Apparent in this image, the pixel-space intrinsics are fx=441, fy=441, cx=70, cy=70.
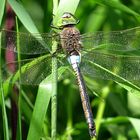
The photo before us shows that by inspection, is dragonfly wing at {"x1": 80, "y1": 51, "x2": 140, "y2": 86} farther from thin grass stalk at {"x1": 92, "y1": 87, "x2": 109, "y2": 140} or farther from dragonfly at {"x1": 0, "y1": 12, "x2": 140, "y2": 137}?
thin grass stalk at {"x1": 92, "y1": 87, "x2": 109, "y2": 140}

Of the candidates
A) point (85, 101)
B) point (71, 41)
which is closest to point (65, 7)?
point (71, 41)

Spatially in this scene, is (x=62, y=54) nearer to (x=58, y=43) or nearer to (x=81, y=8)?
(x=58, y=43)

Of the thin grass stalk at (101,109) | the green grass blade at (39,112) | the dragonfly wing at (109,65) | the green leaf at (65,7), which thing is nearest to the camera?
the green grass blade at (39,112)

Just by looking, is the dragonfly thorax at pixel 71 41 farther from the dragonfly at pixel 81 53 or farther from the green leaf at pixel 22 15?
the green leaf at pixel 22 15

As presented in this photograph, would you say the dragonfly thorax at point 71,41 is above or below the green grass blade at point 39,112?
above

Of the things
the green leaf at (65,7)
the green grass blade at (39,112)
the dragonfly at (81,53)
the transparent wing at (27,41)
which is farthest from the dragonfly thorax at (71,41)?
the green grass blade at (39,112)

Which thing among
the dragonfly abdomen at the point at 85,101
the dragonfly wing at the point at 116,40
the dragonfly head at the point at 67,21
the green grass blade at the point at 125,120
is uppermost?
the dragonfly head at the point at 67,21

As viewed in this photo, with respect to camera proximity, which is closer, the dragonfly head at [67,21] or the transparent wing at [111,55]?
the dragonfly head at [67,21]
